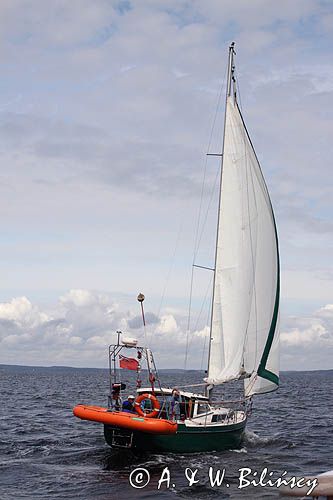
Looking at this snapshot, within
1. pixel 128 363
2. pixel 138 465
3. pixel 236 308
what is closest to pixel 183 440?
pixel 138 465

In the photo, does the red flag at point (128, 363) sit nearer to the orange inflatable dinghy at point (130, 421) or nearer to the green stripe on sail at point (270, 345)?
the orange inflatable dinghy at point (130, 421)

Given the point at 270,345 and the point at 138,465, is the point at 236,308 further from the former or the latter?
the point at 138,465

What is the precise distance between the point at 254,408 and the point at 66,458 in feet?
99.4

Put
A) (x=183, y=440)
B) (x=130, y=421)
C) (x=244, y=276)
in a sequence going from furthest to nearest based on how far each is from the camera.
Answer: (x=244, y=276)
(x=183, y=440)
(x=130, y=421)

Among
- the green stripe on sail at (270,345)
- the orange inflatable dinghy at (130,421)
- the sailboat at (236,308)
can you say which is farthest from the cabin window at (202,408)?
the orange inflatable dinghy at (130,421)

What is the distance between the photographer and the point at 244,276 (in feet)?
93.1

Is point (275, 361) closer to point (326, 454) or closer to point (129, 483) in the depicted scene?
point (326, 454)

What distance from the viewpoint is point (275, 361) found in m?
28.9

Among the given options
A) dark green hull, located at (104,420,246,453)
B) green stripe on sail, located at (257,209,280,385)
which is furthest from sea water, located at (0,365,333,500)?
green stripe on sail, located at (257,209,280,385)

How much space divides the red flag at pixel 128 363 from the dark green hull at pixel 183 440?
8.54 feet

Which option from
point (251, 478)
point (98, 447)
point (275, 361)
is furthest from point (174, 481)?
point (275, 361)

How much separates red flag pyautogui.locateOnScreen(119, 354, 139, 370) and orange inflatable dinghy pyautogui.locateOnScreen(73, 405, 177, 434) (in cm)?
217

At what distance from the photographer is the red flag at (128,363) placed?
25.8 meters

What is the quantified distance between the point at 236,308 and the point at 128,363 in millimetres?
5497
